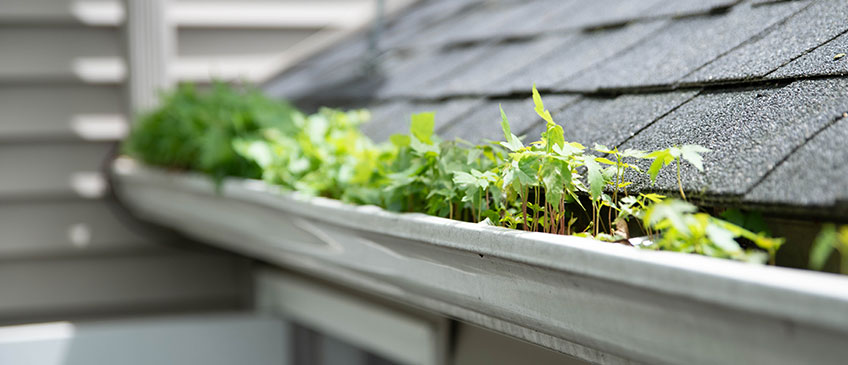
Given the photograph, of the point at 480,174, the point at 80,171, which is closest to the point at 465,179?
the point at 480,174

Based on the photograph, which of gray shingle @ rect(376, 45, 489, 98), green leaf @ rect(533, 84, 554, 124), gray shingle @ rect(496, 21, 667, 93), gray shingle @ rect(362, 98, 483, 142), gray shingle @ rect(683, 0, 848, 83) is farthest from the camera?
gray shingle @ rect(376, 45, 489, 98)

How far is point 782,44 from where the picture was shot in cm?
114

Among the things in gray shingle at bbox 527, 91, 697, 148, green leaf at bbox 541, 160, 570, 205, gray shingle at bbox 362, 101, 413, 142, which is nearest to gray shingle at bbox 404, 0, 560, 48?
gray shingle at bbox 362, 101, 413, 142

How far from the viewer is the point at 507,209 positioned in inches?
41.8

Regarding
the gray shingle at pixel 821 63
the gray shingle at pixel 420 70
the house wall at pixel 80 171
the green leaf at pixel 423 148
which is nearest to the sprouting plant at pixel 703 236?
the gray shingle at pixel 821 63

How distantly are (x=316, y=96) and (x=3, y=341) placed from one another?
4.14 ft

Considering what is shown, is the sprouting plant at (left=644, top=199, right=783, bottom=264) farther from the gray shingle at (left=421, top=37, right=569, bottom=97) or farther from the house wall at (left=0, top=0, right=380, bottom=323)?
the house wall at (left=0, top=0, right=380, bottom=323)

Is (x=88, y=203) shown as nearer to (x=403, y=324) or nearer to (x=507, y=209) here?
(x=403, y=324)

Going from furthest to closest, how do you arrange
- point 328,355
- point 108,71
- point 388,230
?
point 108,71
point 328,355
point 388,230

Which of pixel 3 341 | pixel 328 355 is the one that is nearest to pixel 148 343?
pixel 3 341

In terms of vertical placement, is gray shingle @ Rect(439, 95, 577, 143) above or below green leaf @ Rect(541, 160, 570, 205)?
above

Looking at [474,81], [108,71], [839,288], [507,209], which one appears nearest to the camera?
[839,288]

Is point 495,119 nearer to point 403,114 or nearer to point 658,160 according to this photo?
point 403,114

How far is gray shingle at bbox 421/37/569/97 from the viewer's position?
1.73 metres
